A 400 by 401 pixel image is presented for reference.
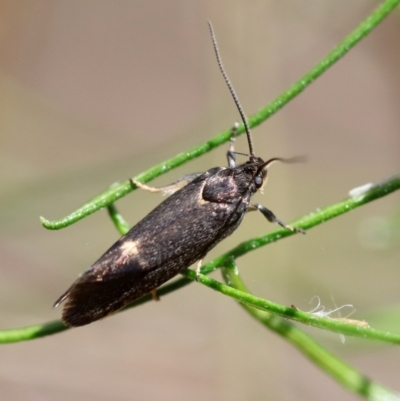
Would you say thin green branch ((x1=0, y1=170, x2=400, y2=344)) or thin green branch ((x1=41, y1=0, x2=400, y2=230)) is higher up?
thin green branch ((x1=41, y1=0, x2=400, y2=230))

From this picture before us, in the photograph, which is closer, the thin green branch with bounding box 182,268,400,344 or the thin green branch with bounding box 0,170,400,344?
the thin green branch with bounding box 182,268,400,344

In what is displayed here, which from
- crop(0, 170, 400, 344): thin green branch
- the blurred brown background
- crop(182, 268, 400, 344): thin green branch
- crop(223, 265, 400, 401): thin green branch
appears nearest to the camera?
crop(182, 268, 400, 344): thin green branch

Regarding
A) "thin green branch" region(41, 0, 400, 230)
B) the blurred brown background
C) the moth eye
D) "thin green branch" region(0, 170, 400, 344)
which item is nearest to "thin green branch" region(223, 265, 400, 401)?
"thin green branch" region(0, 170, 400, 344)

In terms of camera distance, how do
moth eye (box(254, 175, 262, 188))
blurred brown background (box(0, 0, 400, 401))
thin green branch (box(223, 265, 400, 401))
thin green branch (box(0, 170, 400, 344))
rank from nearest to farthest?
1. thin green branch (box(0, 170, 400, 344))
2. thin green branch (box(223, 265, 400, 401))
3. moth eye (box(254, 175, 262, 188))
4. blurred brown background (box(0, 0, 400, 401))

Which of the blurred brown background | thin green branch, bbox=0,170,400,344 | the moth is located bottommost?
thin green branch, bbox=0,170,400,344

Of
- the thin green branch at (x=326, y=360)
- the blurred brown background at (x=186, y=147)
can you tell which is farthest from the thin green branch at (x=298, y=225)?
the blurred brown background at (x=186, y=147)

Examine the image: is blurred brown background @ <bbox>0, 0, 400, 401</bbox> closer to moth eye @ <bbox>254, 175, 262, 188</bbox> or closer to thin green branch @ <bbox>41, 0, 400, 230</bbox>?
moth eye @ <bbox>254, 175, 262, 188</bbox>

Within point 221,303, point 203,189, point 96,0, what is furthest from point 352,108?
point 203,189

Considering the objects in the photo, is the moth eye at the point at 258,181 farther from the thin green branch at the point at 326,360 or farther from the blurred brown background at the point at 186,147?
the blurred brown background at the point at 186,147
